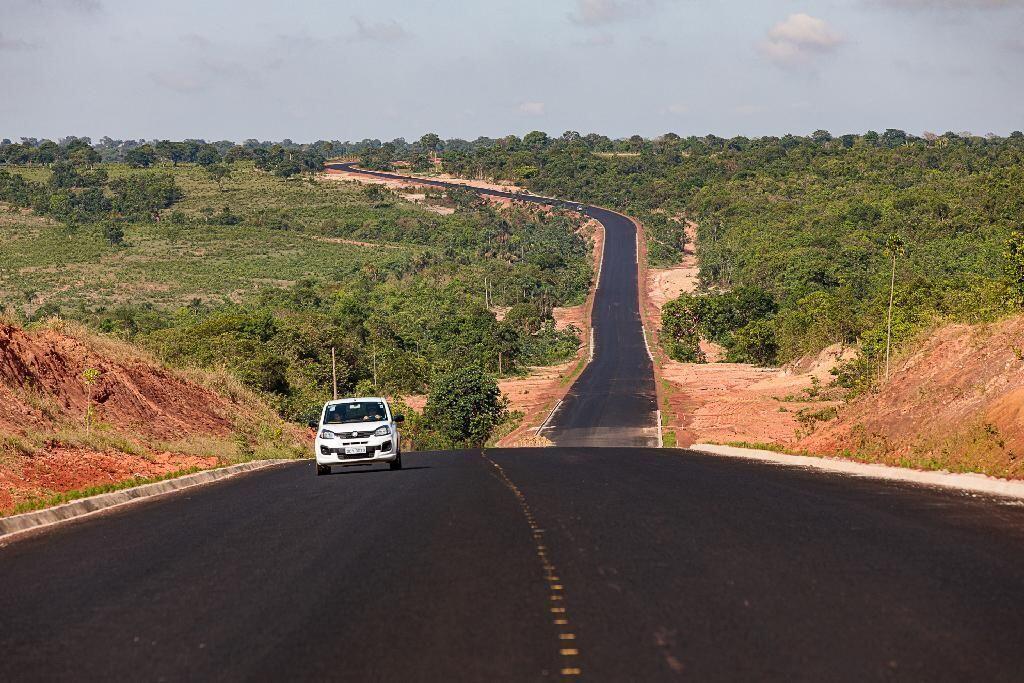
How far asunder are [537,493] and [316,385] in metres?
54.9

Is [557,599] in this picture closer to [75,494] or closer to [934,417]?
[75,494]

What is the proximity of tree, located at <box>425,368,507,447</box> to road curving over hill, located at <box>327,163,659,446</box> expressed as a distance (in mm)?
3880

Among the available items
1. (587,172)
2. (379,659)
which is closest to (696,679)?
(379,659)

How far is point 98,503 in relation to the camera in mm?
18141

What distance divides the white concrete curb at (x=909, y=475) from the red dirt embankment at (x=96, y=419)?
14508 millimetres

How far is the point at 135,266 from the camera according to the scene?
408 feet

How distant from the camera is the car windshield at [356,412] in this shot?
26.0 m

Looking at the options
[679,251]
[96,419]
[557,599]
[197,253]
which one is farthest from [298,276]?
[557,599]

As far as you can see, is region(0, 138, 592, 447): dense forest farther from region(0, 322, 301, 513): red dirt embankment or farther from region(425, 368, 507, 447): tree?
region(0, 322, 301, 513): red dirt embankment

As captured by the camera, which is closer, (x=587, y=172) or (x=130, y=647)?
(x=130, y=647)

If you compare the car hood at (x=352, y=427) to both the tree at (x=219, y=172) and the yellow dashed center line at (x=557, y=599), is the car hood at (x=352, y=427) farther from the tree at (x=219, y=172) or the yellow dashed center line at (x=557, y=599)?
the tree at (x=219, y=172)

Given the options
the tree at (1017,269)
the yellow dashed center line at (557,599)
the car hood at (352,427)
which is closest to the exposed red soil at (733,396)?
the tree at (1017,269)

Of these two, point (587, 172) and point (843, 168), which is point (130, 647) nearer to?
point (843, 168)

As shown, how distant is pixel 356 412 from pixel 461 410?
36.4 metres
